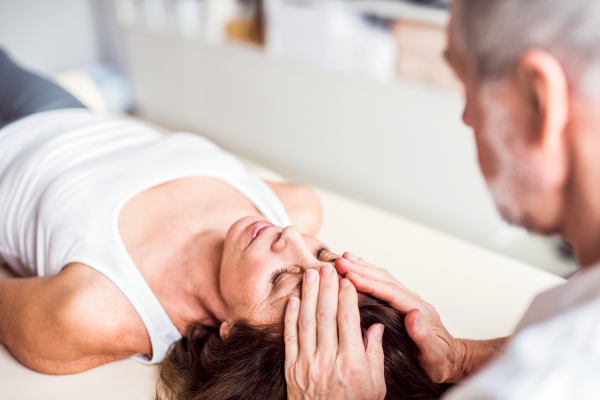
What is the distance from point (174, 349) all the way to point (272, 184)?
2.12ft

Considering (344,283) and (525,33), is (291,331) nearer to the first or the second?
(344,283)

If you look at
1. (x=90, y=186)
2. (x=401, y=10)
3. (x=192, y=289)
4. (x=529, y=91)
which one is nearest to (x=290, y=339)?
(x=192, y=289)

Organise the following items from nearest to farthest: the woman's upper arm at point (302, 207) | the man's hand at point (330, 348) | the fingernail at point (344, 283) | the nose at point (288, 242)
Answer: the man's hand at point (330, 348) < the fingernail at point (344, 283) < the nose at point (288, 242) < the woman's upper arm at point (302, 207)

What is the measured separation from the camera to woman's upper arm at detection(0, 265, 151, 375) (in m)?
1.05

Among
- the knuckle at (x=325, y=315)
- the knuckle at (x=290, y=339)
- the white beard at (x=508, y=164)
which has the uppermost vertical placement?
the white beard at (x=508, y=164)

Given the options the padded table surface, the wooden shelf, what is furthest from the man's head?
the wooden shelf

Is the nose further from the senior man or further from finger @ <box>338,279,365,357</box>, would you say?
the senior man

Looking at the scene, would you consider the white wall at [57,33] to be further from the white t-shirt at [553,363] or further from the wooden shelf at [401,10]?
the white t-shirt at [553,363]

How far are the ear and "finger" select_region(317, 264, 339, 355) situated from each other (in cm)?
45

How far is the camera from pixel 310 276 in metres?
0.95

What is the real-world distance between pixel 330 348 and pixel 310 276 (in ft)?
0.49

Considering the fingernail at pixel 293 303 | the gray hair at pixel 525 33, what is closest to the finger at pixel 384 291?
the fingernail at pixel 293 303

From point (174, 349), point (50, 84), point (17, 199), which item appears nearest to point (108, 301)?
point (174, 349)

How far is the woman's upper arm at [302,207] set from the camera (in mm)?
1481
